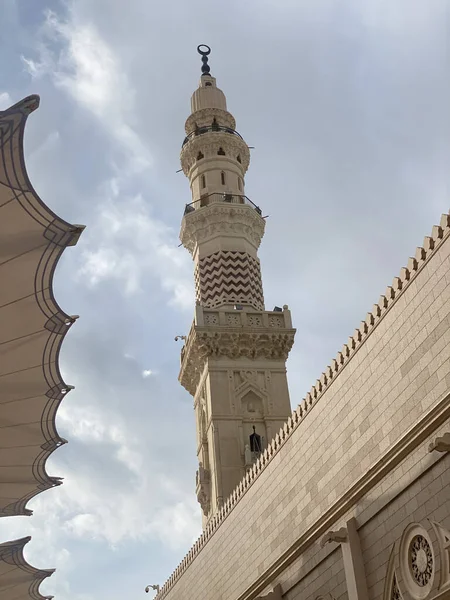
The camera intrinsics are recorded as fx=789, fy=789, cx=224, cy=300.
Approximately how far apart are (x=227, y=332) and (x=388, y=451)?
1191 centimetres

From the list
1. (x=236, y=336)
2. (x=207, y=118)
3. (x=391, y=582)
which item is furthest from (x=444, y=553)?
(x=207, y=118)

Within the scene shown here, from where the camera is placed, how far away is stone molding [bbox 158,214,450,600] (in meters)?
8.73

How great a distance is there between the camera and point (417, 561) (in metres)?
8.63

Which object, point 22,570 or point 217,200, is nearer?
Result: point 22,570

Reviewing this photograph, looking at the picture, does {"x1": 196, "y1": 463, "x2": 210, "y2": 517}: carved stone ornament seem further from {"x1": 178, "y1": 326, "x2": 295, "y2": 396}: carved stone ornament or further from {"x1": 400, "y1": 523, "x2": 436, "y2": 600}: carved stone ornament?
{"x1": 400, "y1": 523, "x2": 436, "y2": 600}: carved stone ornament

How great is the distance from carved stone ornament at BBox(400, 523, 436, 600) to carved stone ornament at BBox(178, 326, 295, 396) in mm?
12231

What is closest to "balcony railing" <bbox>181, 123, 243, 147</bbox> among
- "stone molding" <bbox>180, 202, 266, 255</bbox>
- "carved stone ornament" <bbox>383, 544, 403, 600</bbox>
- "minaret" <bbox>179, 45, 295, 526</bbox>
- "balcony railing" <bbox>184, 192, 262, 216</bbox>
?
"minaret" <bbox>179, 45, 295, 526</bbox>

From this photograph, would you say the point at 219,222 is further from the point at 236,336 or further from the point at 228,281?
the point at 236,336

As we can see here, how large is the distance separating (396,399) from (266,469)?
439 cm

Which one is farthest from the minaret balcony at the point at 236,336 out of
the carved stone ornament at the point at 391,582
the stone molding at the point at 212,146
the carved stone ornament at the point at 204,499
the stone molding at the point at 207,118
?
the carved stone ornament at the point at 391,582

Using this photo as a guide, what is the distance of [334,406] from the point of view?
36.2 feet

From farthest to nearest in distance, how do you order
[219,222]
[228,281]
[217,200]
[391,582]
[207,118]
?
[207,118]
[217,200]
[219,222]
[228,281]
[391,582]

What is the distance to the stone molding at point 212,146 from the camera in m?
25.3

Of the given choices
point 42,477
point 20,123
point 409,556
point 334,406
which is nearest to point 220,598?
point 42,477
